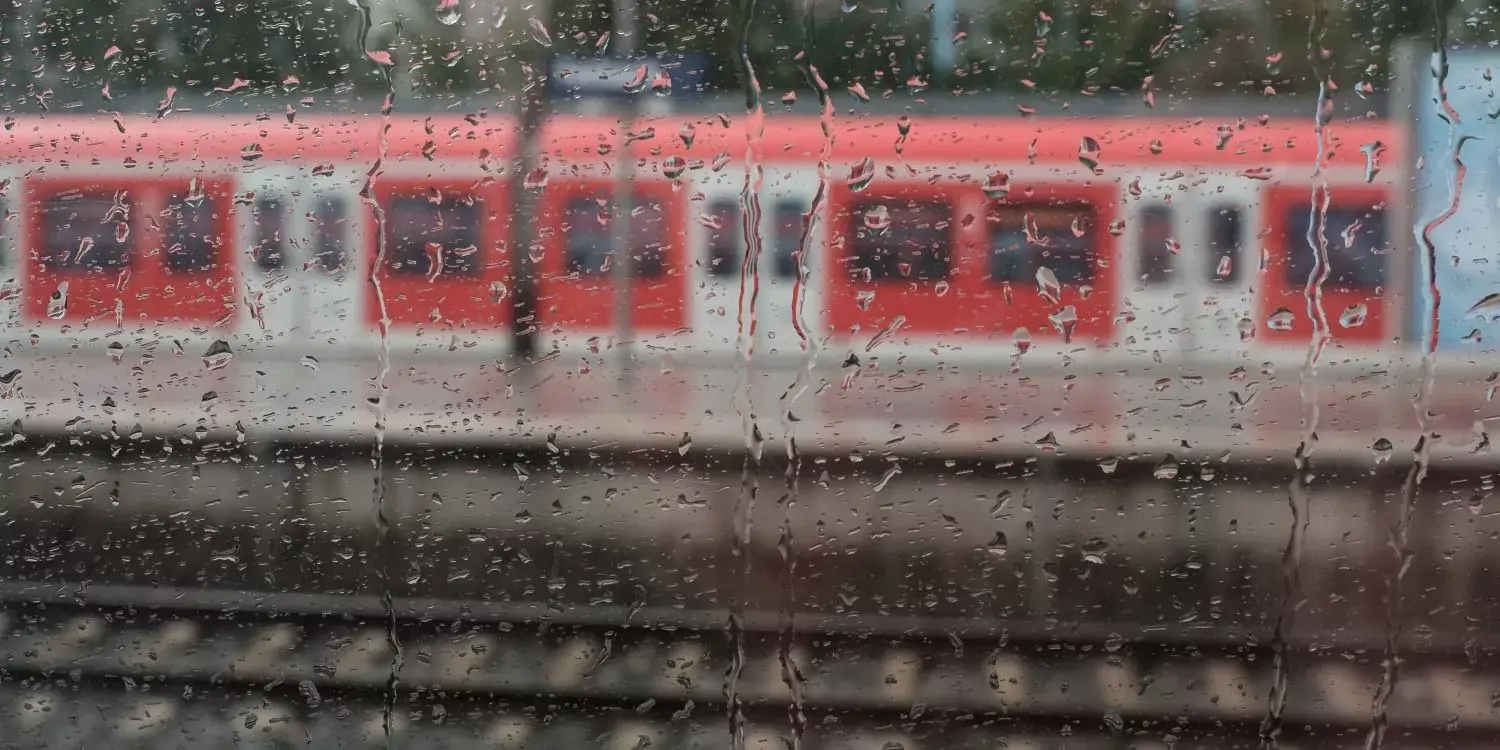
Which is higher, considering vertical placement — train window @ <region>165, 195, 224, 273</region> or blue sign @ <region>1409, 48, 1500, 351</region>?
blue sign @ <region>1409, 48, 1500, 351</region>

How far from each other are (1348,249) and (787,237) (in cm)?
109

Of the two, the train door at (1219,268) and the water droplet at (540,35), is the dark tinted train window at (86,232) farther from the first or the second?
the train door at (1219,268)

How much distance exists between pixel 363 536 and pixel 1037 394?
147cm

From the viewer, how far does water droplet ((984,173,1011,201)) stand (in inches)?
79.1

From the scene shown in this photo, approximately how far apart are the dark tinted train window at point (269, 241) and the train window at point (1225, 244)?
6.12ft

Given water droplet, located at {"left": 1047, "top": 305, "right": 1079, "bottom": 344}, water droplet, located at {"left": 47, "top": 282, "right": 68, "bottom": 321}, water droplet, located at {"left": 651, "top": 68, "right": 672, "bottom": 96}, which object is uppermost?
water droplet, located at {"left": 651, "top": 68, "right": 672, "bottom": 96}

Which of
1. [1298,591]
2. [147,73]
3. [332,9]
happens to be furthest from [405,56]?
[1298,591]

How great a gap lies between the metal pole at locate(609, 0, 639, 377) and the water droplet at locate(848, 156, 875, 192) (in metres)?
0.46

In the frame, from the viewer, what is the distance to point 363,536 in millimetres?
2023

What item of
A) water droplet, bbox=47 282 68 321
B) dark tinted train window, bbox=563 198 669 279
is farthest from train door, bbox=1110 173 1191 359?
water droplet, bbox=47 282 68 321

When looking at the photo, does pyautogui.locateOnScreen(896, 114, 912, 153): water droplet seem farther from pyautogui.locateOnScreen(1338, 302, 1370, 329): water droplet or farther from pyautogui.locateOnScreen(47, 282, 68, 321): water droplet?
pyautogui.locateOnScreen(47, 282, 68, 321): water droplet

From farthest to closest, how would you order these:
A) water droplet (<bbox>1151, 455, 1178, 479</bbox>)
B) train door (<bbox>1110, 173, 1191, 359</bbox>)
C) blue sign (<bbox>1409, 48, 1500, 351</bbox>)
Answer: water droplet (<bbox>1151, 455, 1178, 479</bbox>) < train door (<bbox>1110, 173, 1191, 359</bbox>) < blue sign (<bbox>1409, 48, 1500, 351</bbox>)

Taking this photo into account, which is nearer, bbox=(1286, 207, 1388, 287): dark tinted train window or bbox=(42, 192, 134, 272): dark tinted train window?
bbox=(1286, 207, 1388, 287): dark tinted train window

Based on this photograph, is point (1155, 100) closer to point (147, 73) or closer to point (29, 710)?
point (147, 73)
